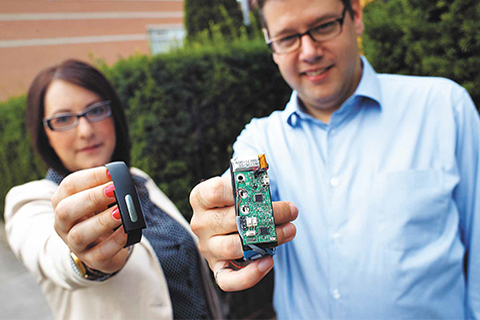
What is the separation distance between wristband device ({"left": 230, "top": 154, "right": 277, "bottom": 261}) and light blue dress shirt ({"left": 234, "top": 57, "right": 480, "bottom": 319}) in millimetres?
808

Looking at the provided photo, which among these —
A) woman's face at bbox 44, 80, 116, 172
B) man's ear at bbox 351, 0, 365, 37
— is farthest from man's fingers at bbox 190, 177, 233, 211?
man's ear at bbox 351, 0, 365, 37

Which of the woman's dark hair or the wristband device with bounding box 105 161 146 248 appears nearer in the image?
the wristband device with bounding box 105 161 146 248

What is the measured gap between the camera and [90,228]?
1119 millimetres

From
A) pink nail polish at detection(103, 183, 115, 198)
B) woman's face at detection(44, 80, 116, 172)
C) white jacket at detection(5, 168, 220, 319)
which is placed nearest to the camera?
pink nail polish at detection(103, 183, 115, 198)

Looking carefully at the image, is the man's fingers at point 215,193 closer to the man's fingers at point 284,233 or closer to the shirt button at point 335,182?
the man's fingers at point 284,233

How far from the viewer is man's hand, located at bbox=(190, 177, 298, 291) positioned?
1.03m

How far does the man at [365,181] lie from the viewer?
1.62 metres

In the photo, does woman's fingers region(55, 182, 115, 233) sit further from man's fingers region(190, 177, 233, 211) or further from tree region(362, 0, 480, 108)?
tree region(362, 0, 480, 108)

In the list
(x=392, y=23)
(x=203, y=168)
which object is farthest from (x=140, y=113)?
(x=392, y=23)

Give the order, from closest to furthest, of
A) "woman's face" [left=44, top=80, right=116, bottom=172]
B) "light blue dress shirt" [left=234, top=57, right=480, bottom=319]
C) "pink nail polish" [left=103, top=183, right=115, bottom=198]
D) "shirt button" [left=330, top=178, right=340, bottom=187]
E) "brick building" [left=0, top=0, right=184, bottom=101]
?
"pink nail polish" [left=103, top=183, right=115, bottom=198] → "light blue dress shirt" [left=234, top=57, right=480, bottom=319] → "shirt button" [left=330, top=178, right=340, bottom=187] → "woman's face" [left=44, top=80, right=116, bottom=172] → "brick building" [left=0, top=0, right=184, bottom=101]

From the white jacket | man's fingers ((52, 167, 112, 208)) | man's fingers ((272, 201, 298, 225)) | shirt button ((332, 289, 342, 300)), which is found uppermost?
man's fingers ((52, 167, 112, 208))

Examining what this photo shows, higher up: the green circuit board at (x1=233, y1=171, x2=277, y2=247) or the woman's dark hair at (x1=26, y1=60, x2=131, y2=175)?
the woman's dark hair at (x1=26, y1=60, x2=131, y2=175)

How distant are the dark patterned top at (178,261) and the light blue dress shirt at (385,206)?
1.76 ft

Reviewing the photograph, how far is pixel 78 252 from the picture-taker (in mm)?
1192
